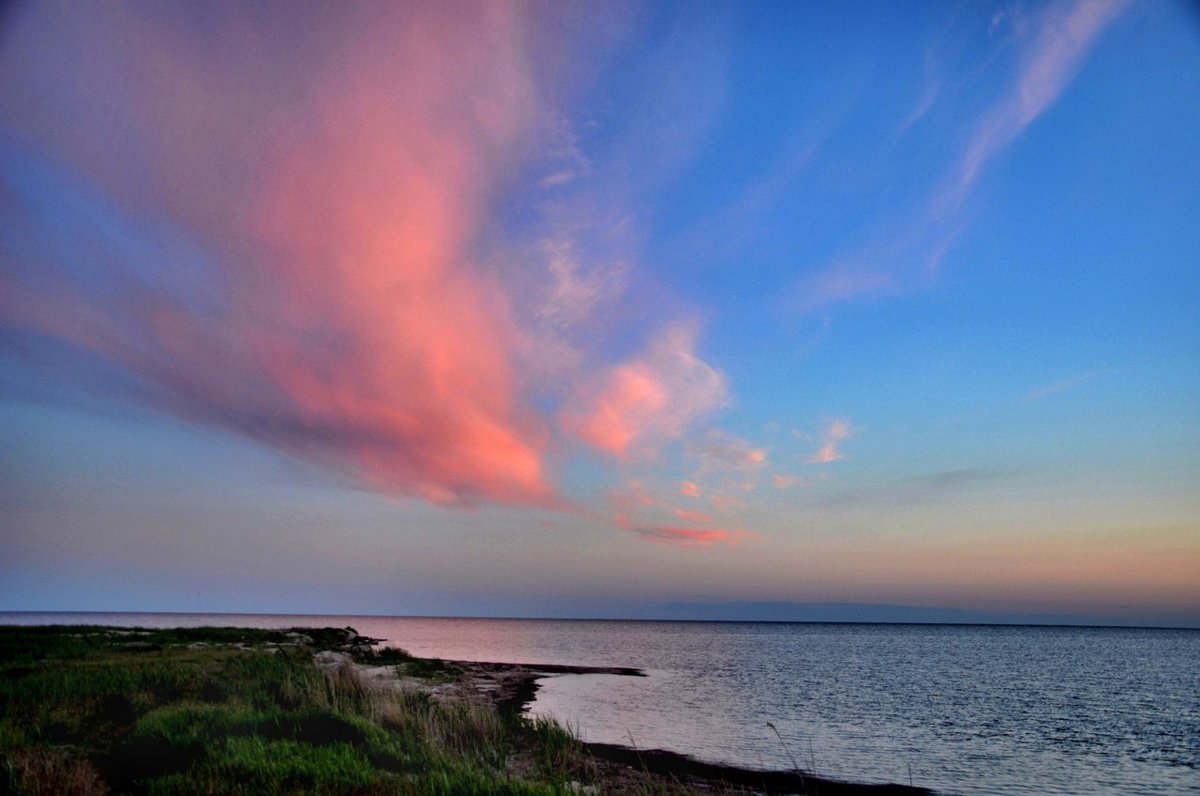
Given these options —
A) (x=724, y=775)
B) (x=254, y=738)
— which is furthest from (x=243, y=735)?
(x=724, y=775)

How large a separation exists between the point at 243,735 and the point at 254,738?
1192 mm

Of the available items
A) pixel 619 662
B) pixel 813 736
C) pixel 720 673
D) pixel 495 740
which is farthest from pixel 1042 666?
pixel 495 740

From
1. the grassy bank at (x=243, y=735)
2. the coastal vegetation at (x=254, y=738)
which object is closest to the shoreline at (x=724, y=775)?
the coastal vegetation at (x=254, y=738)

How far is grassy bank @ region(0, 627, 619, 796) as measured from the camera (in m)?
13.1

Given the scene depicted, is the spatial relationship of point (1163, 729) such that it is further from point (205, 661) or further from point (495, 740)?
point (205, 661)

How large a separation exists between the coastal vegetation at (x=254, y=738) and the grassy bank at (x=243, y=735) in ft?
0.16

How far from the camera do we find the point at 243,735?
1619 centimetres

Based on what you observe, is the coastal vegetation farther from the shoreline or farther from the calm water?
the calm water

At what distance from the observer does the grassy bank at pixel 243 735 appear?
13070mm

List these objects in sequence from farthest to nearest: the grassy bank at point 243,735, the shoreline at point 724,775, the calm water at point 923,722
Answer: the calm water at point 923,722 → the shoreline at point 724,775 → the grassy bank at point 243,735

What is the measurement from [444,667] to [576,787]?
4448cm

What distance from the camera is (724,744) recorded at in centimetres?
3209

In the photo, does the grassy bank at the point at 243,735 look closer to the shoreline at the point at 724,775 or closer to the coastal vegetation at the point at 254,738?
the coastal vegetation at the point at 254,738

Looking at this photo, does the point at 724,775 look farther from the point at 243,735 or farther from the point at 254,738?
the point at 254,738
